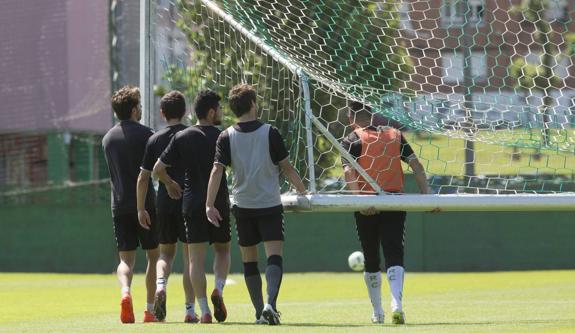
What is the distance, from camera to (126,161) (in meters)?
10.5

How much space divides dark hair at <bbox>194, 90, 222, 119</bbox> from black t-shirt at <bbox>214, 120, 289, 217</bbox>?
1.35ft

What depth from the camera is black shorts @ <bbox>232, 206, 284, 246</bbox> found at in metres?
9.59

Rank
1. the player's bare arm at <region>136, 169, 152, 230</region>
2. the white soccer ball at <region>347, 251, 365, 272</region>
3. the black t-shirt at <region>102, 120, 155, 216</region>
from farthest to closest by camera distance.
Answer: the white soccer ball at <region>347, 251, 365, 272</region>
the black t-shirt at <region>102, 120, 155, 216</region>
the player's bare arm at <region>136, 169, 152, 230</region>

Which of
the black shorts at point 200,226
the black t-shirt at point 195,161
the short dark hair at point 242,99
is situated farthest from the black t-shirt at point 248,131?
the black shorts at point 200,226

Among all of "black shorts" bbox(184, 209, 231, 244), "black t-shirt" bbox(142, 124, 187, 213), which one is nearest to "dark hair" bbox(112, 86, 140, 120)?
"black t-shirt" bbox(142, 124, 187, 213)

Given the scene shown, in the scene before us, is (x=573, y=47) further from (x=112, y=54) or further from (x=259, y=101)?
(x=112, y=54)

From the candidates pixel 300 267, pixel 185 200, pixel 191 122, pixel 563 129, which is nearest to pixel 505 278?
pixel 300 267

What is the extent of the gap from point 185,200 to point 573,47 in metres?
3.68

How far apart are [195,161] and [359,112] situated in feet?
4.42

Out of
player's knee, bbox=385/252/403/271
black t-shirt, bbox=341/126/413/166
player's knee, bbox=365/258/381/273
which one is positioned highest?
black t-shirt, bbox=341/126/413/166

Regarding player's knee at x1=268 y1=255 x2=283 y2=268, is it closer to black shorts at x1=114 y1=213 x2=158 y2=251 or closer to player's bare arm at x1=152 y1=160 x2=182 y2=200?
player's bare arm at x1=152 y1=160 x2=182 y2=200

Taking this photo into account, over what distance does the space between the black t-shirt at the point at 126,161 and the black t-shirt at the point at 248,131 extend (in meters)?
1.04

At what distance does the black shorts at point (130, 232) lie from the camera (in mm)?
10469

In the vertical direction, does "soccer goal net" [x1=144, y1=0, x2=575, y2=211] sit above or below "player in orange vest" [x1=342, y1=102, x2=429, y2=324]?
above
